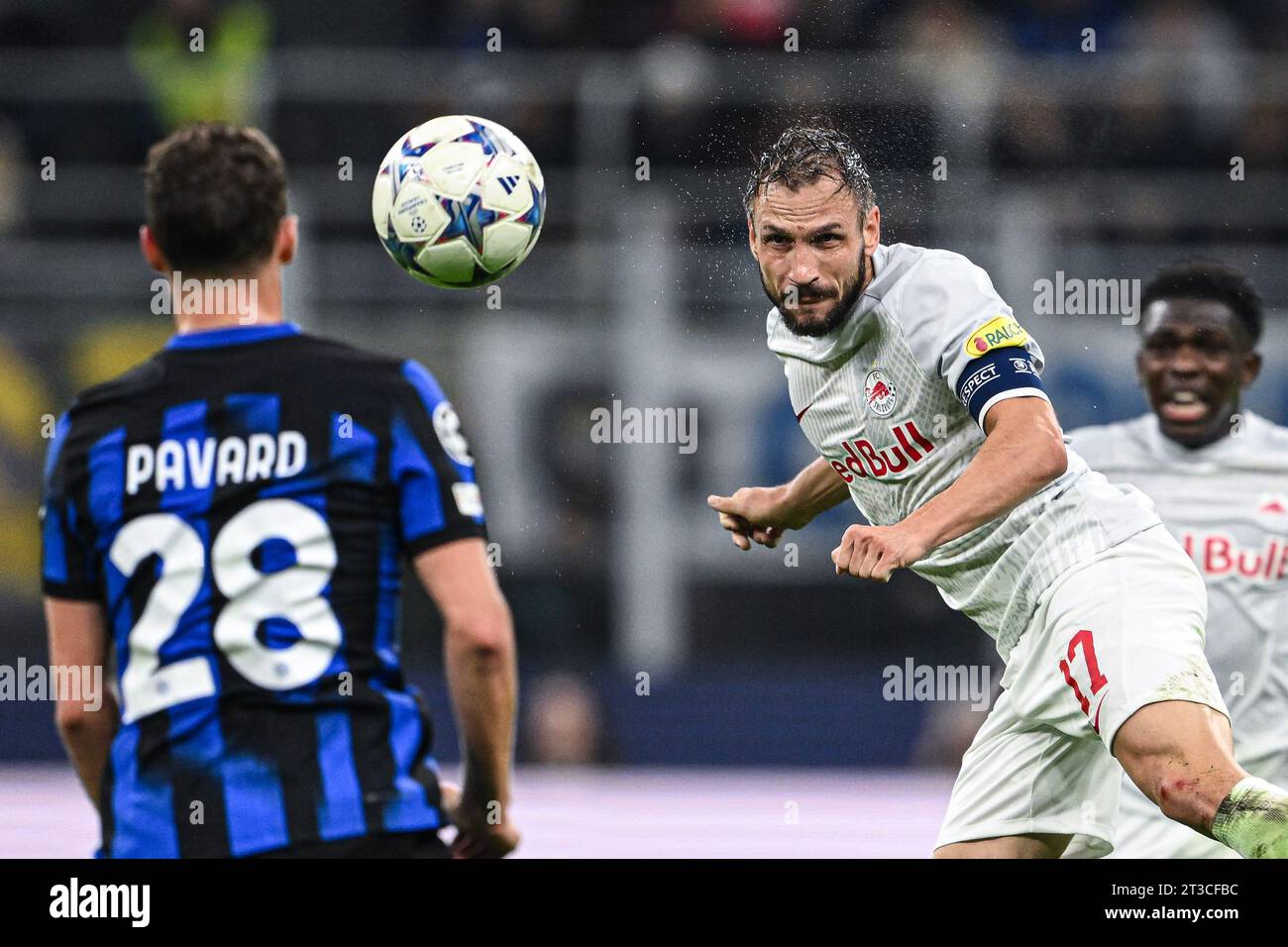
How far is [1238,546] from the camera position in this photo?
5.56 metres

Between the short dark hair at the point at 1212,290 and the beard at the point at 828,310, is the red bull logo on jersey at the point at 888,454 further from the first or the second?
the short dark hair at the point at 1212,290

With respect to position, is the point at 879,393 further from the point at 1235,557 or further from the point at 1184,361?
the point at 1235,557

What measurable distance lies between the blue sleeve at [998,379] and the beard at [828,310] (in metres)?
0.44

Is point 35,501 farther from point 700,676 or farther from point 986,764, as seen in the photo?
point 986,764

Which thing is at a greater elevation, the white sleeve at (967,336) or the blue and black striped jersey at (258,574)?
the white sleeve at (967,336)

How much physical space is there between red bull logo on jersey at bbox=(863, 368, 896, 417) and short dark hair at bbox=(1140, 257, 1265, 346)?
1469 millimetres


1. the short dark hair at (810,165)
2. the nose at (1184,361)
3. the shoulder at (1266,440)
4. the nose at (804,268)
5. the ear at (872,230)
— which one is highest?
the short dark hair at (810,165)

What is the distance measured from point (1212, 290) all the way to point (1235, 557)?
0.83m

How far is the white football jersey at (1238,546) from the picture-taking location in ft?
18.1

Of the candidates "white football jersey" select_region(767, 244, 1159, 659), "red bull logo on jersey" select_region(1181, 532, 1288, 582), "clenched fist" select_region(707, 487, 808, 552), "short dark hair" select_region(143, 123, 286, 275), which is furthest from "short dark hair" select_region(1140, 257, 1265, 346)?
"short dark hair" select_region(143, 123, 286, 275)

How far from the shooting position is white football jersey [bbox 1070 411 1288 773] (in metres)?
5.52

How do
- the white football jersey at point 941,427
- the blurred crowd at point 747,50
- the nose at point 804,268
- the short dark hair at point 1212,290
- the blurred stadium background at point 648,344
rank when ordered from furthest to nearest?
the blurred crowd at point 747,50
the blurred stadium background at point 648,344
the short dark hair at point 1212,290
the nose at point 804,268
the white football jersey at point 941,427

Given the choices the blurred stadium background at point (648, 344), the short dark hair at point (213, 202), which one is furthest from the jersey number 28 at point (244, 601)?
the blurred stadium background at point (648, 344)
